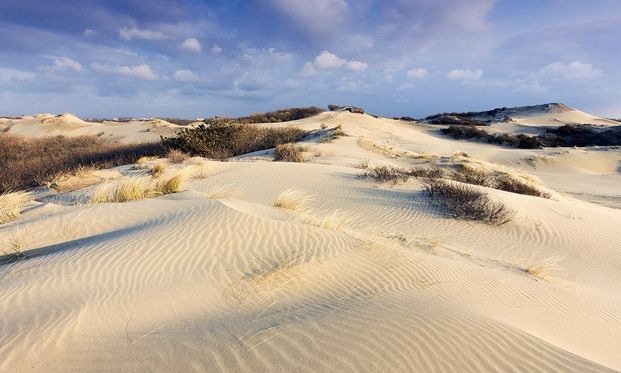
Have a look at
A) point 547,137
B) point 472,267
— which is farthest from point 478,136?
point 472,267

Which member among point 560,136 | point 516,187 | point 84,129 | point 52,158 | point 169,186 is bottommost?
point 516,187

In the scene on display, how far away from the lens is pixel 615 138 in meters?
29.5

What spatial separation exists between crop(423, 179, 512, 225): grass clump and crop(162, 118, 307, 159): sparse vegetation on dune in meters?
10.1

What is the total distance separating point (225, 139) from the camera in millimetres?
18031

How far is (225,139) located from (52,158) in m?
7.85

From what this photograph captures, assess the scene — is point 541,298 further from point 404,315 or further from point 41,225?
point 41,225

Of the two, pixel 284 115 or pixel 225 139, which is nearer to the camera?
pixel 225 139

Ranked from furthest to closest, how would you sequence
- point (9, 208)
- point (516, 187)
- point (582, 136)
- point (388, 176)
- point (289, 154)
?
point (582, 136)
point (289, 154)
point (516, 187)
point (388, 176)
point (9, 208)

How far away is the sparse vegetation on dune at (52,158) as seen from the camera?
1222cm

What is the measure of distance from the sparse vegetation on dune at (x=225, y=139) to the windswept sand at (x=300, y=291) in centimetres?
851

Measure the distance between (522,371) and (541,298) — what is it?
2.03 metres


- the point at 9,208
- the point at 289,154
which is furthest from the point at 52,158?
the point at 9,208

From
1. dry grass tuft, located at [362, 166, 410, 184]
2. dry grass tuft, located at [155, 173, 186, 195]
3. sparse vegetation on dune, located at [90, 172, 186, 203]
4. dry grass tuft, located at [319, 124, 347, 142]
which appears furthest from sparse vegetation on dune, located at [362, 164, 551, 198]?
dry grass tuft, located at [319, 124, 347, 142]

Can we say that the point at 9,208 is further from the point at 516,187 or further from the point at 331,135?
the point at 331,135
